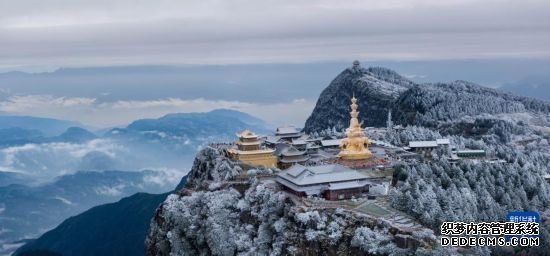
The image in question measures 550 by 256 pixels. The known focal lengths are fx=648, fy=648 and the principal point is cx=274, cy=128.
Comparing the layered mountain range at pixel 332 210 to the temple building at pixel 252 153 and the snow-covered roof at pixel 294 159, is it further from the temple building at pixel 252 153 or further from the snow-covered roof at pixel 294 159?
the snow-covered roof at pixel 294 159

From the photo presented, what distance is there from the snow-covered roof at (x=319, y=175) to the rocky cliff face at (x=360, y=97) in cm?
8450

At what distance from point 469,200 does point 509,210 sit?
12.0 feet

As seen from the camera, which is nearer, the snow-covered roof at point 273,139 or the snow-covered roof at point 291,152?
the snow-covered roof at point 291,152

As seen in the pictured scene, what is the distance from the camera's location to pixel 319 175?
51500 mm

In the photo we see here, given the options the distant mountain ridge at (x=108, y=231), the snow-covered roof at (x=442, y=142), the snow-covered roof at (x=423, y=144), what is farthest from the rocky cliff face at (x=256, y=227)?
the distant mountain ridge at (x=108, y=231)

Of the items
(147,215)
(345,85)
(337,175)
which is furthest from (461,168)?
(345,85)

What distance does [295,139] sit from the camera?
77625mm

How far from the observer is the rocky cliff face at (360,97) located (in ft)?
469

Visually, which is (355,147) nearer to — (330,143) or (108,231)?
(330,143)

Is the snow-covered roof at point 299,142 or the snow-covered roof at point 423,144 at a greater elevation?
the snow-covered roof at point 299,142

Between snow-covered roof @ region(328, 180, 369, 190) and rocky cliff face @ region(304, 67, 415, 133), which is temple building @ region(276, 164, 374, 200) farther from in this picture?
rocky cliff face @ region(304, 67, 415, 133)

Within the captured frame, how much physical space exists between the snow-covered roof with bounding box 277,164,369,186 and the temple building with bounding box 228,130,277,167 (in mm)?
12505

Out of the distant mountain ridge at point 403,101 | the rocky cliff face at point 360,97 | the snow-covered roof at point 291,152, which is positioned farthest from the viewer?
the rocky cliff face at point 360,97

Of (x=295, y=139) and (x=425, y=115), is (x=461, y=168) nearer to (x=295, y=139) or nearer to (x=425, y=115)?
(x=295, y=139)
